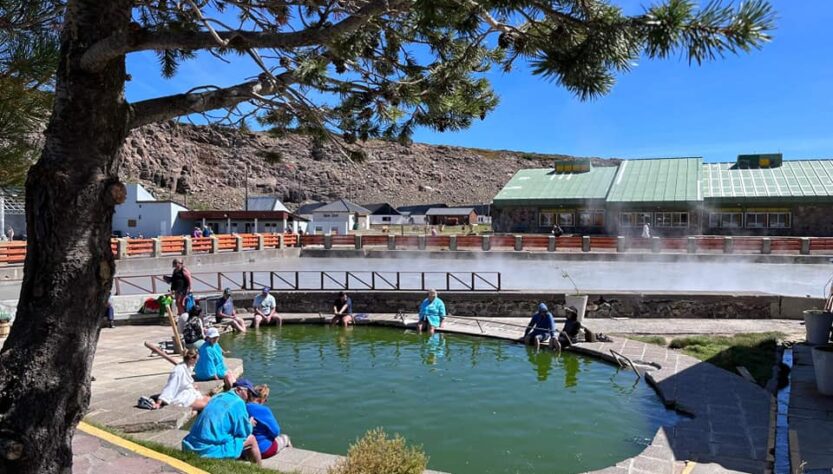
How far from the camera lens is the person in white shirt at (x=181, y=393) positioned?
Result: 803 centimetres

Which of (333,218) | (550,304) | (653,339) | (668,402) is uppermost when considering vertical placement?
(333,218)

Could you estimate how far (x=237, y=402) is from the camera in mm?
6398

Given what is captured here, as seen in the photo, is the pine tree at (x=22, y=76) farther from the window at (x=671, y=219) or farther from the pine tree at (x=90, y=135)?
the window at (x=671, y=219)

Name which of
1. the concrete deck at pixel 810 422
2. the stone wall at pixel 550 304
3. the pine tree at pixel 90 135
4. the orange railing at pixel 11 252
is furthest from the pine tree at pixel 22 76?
the orange railing at pixel 11 252

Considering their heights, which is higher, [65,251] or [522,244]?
[65,251]

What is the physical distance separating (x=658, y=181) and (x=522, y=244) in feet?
56.2

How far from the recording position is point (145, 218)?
4938 cm

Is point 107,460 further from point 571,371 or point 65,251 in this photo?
point 571,371

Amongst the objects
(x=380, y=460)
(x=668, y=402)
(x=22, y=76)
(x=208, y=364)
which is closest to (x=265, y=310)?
(x=208, y=364)

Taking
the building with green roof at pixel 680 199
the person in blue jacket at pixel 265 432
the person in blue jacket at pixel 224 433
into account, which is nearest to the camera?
the person in blue jacket at pixel 224 433

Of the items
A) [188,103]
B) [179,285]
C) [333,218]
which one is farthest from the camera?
[333,218]

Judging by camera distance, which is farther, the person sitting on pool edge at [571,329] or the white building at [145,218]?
the white building at [145,218]

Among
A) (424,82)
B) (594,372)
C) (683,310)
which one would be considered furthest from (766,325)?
(424,82)

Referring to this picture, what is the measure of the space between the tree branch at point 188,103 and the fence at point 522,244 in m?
25.8
